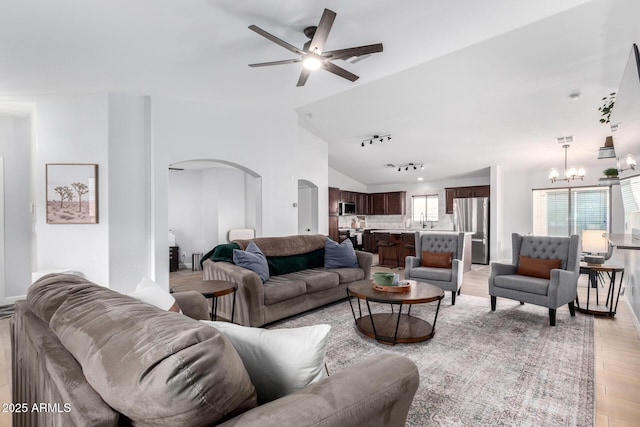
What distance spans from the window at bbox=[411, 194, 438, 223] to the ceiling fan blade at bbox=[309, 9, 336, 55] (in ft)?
25.5

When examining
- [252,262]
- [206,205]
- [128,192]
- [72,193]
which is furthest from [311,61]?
[206,205]

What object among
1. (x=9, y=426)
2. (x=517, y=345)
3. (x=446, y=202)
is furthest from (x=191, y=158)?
(x=446, y=202)

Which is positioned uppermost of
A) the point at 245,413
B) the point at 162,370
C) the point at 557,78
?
the point at 557,78

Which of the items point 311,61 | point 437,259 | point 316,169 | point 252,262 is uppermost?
point 311,61

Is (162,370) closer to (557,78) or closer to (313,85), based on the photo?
(313,85)

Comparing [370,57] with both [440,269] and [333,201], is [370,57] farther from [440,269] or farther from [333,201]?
[333,201]

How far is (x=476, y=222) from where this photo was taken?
823 cm

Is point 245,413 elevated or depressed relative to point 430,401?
elevated

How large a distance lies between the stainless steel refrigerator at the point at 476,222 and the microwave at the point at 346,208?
118 inches

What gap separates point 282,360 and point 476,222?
8283 mm

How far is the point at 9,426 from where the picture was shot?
1.86 metres

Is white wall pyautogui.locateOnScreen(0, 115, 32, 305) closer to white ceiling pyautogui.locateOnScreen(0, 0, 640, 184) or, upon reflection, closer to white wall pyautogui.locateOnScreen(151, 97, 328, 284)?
white ceiling pyautogui.locateOnScreen(0, 0, 640, 184)

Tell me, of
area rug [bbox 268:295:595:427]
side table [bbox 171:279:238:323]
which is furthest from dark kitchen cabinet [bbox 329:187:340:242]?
side table [bbox 171:279:238:323]

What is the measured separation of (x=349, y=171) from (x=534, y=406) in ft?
26.0
